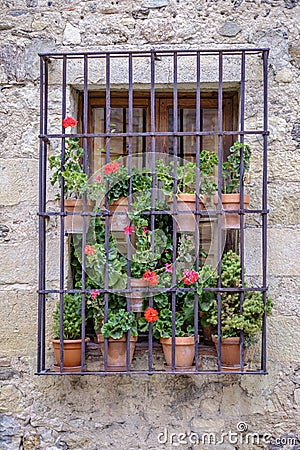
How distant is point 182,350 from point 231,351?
9.1 inches

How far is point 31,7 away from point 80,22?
272 millimetres

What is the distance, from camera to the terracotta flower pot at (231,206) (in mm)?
3035

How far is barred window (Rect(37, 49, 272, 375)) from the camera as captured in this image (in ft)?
9.86

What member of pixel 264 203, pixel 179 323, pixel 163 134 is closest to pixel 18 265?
pixel 179 323

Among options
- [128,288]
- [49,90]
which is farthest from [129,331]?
[49,90]

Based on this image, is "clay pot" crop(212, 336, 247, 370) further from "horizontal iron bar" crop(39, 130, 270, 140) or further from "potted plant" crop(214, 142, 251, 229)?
"horizontal iron bar" crop(39, 130, 270, 140)

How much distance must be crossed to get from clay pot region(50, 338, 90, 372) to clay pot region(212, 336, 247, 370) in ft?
2.14

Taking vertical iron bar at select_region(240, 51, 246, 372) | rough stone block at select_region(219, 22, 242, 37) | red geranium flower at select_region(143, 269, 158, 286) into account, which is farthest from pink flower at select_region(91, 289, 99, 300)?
rough stone block at select_region(219, 22, 242, 37)

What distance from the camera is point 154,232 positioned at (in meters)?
3.08

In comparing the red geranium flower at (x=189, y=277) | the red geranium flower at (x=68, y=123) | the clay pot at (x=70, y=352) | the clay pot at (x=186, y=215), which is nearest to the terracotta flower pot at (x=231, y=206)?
the clay pot at (x=186, y=215)

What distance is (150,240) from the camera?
3041mm

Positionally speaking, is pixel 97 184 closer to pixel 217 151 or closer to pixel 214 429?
pixel 217 151

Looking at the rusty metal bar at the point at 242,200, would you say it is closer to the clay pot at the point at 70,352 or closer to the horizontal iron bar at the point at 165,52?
the horizontal iron bar at the point at 165,52

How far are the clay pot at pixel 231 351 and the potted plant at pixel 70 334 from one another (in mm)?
657
